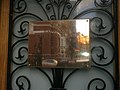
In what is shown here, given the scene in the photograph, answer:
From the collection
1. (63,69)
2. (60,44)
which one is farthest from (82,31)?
(63,69)

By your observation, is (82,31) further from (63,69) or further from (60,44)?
(63,69)

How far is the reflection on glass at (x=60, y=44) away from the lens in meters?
1.27

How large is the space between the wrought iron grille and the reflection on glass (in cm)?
6

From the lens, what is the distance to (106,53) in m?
1.28

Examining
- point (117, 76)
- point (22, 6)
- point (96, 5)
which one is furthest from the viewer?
point (22, 6)

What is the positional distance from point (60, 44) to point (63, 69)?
0.18 m

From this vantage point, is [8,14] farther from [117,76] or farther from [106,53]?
[117,76]

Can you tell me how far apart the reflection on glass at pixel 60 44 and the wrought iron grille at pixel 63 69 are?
2.2 inches

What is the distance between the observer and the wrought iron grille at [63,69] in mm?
1267

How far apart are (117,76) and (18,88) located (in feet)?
2.35

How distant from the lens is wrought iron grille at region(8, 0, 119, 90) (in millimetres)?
1267

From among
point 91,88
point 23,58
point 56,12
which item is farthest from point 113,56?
point 23,58

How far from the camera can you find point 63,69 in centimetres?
130

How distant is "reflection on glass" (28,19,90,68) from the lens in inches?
49.9
